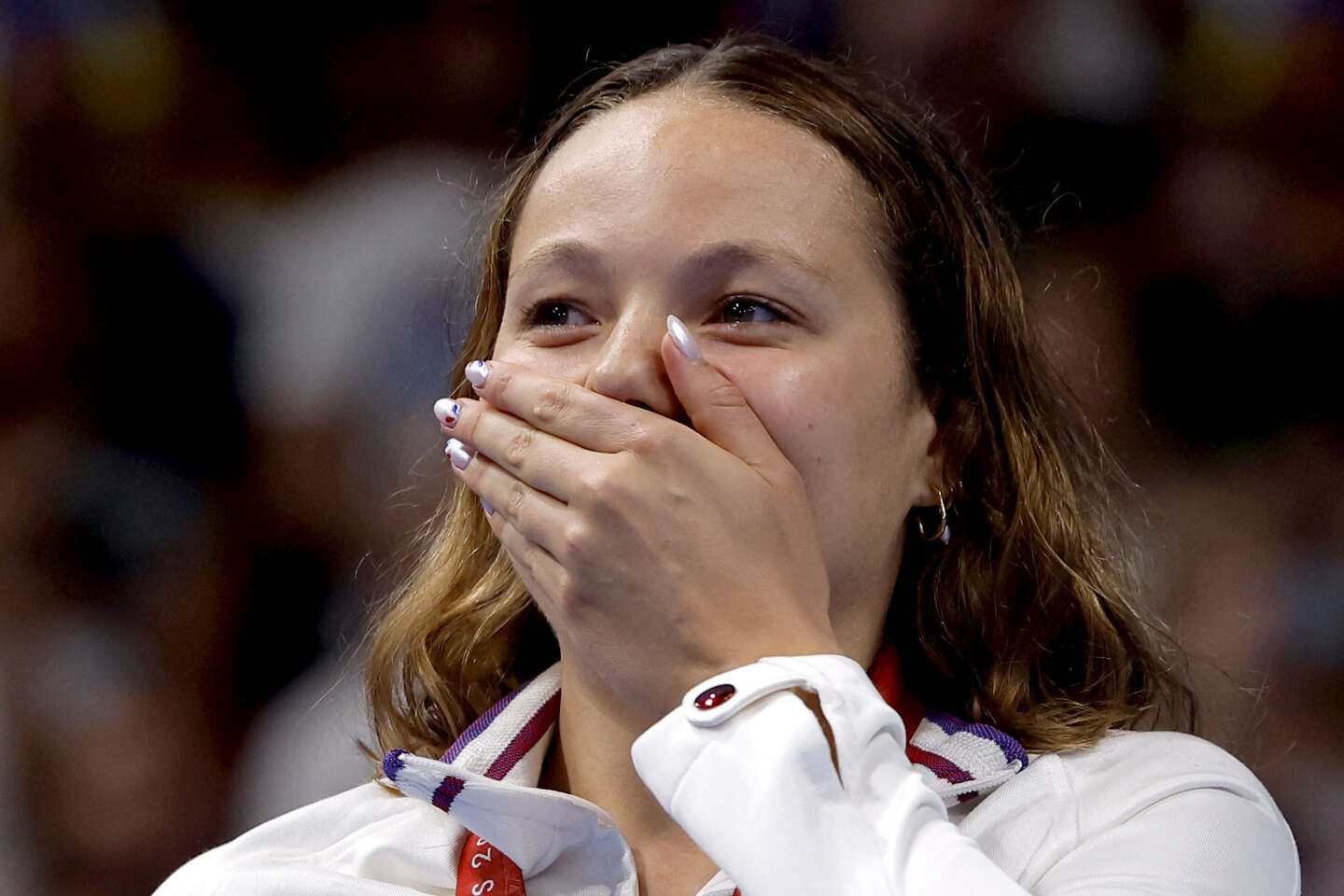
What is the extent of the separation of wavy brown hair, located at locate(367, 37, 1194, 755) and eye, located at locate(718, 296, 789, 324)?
0.72 feet

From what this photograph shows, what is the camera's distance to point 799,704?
1153mm

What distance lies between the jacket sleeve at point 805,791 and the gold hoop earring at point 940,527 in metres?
0.53

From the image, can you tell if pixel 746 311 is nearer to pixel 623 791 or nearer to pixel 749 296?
pixel 749 296

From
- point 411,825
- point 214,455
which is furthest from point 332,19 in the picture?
point 411,825

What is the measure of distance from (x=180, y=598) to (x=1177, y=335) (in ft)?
5.68

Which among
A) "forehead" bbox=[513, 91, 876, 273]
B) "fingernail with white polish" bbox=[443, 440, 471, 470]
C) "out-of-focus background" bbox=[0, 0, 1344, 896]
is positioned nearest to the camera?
"fingernail with white polish" bbox=[443, 440, 471, 470]

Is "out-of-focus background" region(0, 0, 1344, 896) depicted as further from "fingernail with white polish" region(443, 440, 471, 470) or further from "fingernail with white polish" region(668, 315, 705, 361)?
"fingernail with white polish" region(668, 315, 705, 361)

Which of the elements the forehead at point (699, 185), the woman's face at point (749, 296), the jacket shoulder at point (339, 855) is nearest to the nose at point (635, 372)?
the woman's face at point (749, 296)

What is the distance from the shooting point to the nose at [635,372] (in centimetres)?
139

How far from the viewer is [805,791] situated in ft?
3.66

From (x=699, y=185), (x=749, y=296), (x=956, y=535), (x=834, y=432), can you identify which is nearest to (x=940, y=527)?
(x=956, y=535)

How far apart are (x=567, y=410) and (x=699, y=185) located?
34 cm

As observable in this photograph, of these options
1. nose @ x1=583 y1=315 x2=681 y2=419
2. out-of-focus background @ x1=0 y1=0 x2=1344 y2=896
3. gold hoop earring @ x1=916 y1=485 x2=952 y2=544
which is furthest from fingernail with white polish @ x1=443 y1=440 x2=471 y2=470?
out-of-focus background @ x1=0 y1=0 x2=1344 y2=896

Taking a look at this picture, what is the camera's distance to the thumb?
4.44ft
